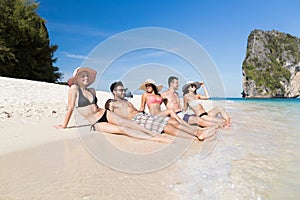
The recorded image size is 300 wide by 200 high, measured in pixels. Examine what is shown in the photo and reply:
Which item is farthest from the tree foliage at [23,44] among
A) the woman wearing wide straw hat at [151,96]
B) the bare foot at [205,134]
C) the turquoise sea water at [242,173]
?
the turquoise sea water at [242,173]

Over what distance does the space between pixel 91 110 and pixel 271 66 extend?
3879 inches

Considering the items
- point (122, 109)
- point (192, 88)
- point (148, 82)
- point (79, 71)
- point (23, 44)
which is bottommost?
point (122, 109)

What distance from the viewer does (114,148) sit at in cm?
362

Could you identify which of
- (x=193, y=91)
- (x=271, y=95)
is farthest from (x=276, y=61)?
(x=193, y=91)

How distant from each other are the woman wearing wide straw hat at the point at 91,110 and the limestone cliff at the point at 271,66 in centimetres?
8827

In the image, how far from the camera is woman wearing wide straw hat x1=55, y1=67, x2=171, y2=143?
4605 mm

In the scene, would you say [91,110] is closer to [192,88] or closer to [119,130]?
[119,130]

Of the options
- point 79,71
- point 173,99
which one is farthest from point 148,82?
point 79,71

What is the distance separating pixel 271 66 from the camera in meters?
89.0

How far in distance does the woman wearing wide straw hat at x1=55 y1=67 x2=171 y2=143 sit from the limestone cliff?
8827 centimetres

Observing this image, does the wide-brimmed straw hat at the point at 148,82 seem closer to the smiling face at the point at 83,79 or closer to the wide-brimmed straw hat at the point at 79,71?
the wide-brimmed straw hat at the point at 79,71

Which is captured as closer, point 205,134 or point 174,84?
point 205,134

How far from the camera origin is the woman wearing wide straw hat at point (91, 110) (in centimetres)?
461

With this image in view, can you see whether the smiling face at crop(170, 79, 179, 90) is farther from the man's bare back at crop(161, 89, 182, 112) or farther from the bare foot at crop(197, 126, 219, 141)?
the bare foot at crop(197, 126, 219, 141)
